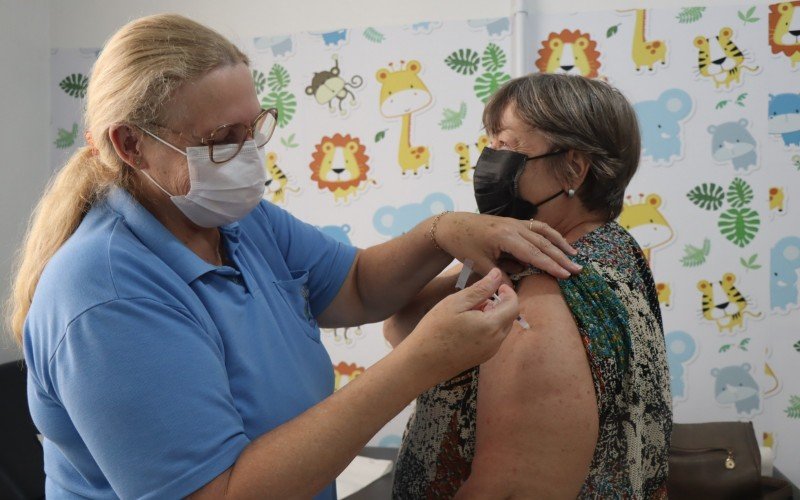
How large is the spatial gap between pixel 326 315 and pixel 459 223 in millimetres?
387

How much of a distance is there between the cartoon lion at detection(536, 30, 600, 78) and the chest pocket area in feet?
5.91

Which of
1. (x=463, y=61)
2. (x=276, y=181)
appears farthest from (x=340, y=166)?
(x=463, y=61)

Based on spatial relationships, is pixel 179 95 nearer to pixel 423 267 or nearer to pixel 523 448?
pixel 423 267

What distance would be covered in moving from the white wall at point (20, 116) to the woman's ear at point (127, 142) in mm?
2350

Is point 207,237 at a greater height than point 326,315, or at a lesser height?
greater

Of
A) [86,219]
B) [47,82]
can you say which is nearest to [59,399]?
[86,219]

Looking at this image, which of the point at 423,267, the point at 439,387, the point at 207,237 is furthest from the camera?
the point at 423,267

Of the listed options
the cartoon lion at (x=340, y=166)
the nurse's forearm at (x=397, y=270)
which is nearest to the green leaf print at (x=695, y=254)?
the cartoon lion at (x=340, y=166)

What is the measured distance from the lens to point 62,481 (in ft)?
3.47

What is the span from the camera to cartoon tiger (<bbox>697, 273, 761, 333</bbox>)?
8.91ft

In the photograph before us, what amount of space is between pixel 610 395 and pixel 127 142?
907mm

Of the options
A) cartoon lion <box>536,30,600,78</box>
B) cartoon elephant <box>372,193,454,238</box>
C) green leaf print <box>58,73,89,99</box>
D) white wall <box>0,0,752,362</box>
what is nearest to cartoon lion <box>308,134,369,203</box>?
cartoon elephant <box>372,193,454,238</box>

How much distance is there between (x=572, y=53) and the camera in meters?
2.81

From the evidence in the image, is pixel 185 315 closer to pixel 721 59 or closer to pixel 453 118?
pixel 453 118
